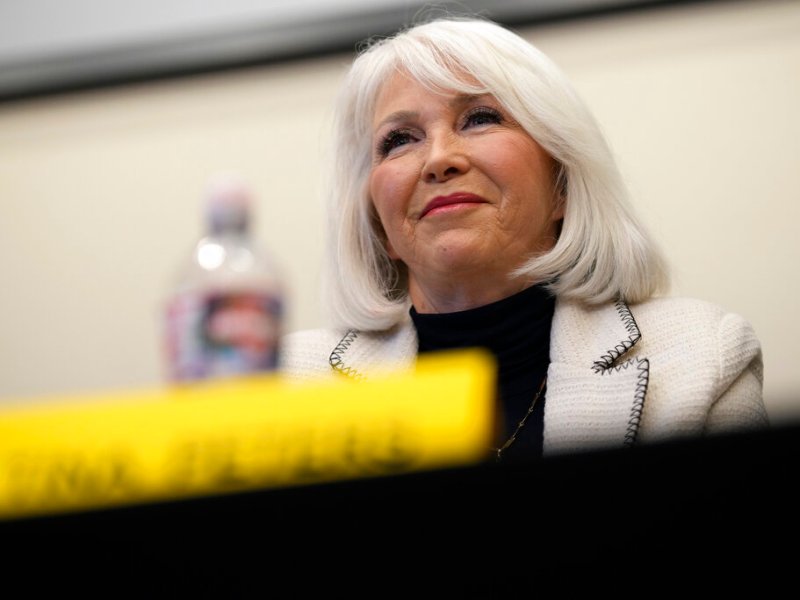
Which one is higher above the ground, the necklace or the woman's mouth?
the woman's mouth

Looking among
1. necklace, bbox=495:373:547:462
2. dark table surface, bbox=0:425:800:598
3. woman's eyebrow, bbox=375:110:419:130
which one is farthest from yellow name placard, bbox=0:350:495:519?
woman's eyebrow, bbox=375:110:419:130

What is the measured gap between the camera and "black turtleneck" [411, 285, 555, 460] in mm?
1540

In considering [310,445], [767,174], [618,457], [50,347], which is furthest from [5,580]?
[50,347]

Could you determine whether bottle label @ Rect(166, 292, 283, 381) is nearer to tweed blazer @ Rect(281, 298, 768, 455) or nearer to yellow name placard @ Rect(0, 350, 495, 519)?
yellow name placard @ Rect(0, 350, 495, 519)

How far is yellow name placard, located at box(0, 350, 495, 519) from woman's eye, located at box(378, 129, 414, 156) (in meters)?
0.99

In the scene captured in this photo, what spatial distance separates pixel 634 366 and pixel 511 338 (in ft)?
0.64

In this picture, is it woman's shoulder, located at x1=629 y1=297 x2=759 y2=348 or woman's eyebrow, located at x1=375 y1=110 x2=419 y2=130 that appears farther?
woman's eyebrow, located at x1=375 y1=110 x2=419 y2=130

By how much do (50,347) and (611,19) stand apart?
1.41 metres

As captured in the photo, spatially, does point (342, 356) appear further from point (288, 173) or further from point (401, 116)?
point (288, 173)

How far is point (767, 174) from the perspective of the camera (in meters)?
2.27

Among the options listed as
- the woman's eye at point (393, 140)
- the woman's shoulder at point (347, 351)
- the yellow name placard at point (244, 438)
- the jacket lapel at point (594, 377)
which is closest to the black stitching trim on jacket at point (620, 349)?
the jacket lapel at point (594, 377)

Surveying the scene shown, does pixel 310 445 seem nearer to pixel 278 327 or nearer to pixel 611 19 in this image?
pixel 278 327

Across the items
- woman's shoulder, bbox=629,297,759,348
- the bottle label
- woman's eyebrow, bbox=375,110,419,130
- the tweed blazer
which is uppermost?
woman's eyebrow, bbox=375,110,419,130

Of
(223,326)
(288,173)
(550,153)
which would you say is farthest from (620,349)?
(288,173)
